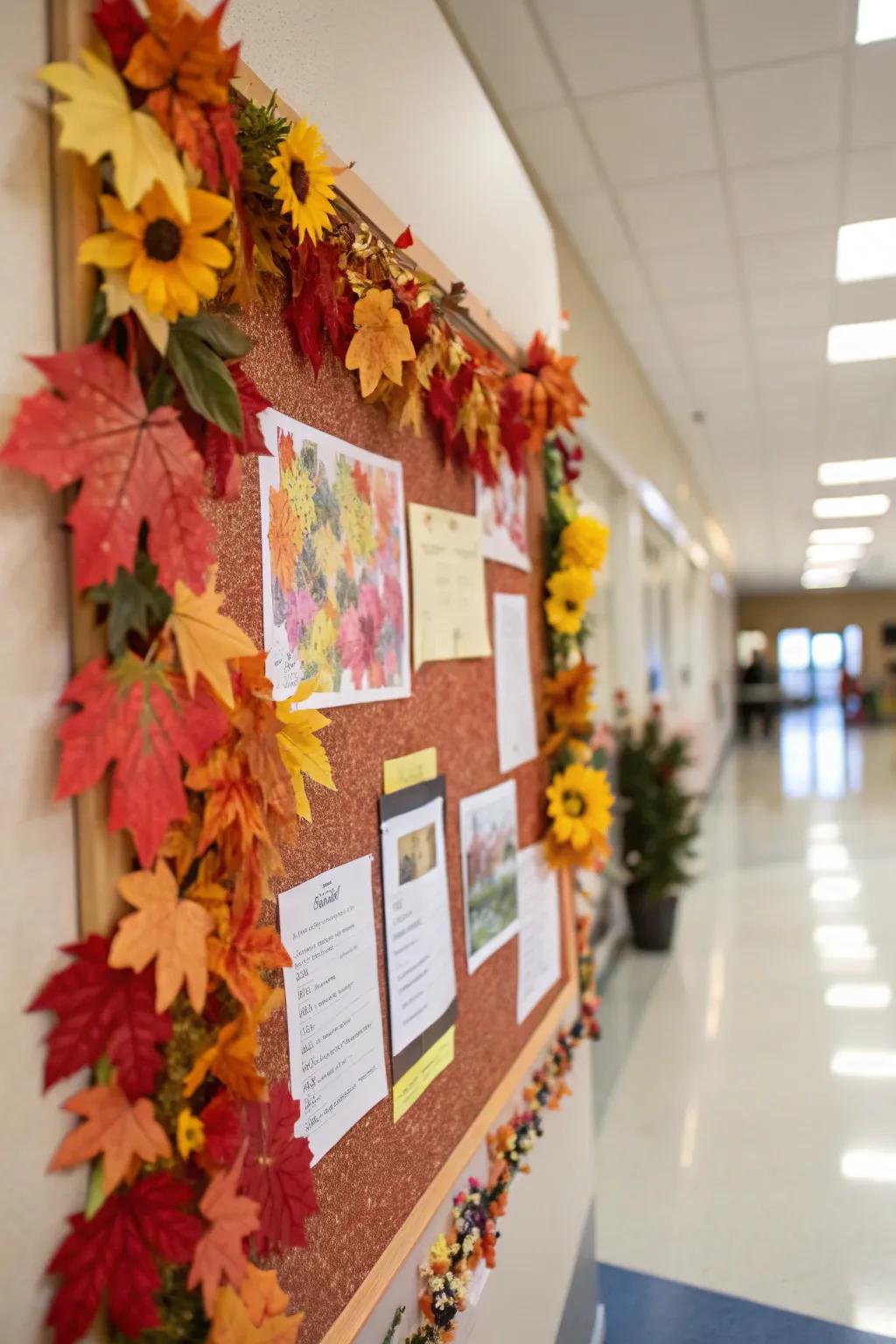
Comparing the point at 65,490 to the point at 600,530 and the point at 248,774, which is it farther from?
the point at 600,530

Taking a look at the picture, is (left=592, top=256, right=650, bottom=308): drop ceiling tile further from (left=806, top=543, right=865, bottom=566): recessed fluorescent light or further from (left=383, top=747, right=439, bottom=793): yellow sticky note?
(left=806, top=543, right=865, bottom=566): recessed fluorescent light

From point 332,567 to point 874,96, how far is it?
2750mm

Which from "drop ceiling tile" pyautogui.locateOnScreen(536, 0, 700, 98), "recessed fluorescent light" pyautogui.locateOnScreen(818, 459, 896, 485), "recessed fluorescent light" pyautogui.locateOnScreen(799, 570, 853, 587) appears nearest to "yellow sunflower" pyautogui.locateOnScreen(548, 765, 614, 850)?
"drop ceiling tile" pyautogui.locateOnScreen(536, 0, 700, 98)

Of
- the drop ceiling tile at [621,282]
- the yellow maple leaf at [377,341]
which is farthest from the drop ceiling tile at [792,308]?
the yellow maple leaf at [377,341]

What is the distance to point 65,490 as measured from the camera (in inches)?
27.5

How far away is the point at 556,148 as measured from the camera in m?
3.14

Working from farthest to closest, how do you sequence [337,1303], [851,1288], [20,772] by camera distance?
1. [851,1288]
2. [337,1303]
3. [20,772]

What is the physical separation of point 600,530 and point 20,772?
141 centimetres

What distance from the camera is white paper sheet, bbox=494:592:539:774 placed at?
1.63 m

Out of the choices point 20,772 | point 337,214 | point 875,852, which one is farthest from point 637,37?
point 875,852

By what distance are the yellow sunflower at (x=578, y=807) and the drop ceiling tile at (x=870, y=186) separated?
8.41 ft

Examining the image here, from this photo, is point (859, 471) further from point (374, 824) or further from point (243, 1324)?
point (243, 1324)

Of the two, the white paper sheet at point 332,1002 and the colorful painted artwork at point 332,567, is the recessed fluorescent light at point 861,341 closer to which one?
the colorful painted artwork at point 332,567

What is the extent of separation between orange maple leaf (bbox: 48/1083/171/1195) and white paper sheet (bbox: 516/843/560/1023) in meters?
1.02
